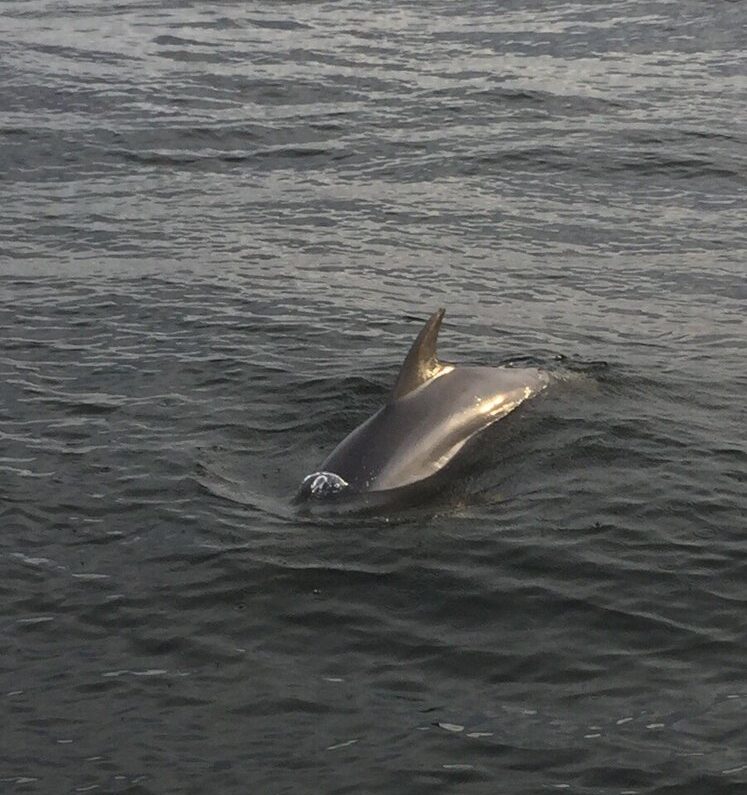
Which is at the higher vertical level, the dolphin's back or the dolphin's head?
the dolphin's back

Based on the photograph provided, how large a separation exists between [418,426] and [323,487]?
1.09 metres

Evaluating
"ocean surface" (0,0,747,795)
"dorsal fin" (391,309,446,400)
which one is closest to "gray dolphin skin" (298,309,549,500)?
"dorsal fin" (391,309,446,400)

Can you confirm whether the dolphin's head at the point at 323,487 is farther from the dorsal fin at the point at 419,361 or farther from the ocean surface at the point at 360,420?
the dorsal fin at the point at 419,361

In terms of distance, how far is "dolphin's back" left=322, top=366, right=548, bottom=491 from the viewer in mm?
11289

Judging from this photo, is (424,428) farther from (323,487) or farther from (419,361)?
(323,487)

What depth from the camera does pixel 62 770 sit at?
26.9 ft

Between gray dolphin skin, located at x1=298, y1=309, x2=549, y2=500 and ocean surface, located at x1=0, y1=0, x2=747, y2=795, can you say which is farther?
gray dolphin skin, located at x1=298, y1=309, x2=549, y2=500

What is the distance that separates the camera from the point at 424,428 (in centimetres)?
1180

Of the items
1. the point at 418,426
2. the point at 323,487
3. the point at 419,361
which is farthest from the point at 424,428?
the point at 323,487

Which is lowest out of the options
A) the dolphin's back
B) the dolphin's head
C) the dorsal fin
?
A: the dolphin's head

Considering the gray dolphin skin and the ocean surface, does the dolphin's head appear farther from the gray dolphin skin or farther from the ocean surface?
the ocean surface

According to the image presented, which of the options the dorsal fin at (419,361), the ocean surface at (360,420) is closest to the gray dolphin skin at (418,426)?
the dorsal fin at (419,361)

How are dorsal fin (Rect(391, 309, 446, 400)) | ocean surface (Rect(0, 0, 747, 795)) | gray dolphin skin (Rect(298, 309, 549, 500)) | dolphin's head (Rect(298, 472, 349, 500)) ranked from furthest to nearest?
dorsal fin (Rect(391, 309, 446, 400)) < gray dolphin skin (Rect(298, 309, 549, 500)) < dolphin's head (Rect(298, 472, 349, 500)) < ocean surface (Rect(0, 0, 747, 795))

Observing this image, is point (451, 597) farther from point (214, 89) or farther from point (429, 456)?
point (214, 89)
